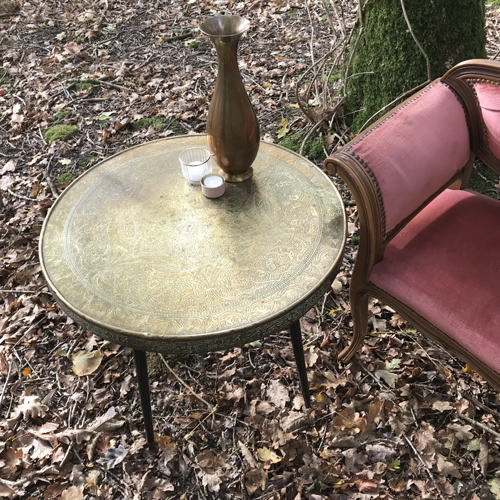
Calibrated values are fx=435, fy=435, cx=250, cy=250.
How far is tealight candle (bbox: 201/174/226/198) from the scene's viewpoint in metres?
1.63

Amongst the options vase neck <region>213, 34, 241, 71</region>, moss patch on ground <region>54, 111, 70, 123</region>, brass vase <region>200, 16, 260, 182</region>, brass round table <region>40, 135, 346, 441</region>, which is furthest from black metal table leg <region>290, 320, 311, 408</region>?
moss patch on ground <region>54, 111, 70, 123</region>

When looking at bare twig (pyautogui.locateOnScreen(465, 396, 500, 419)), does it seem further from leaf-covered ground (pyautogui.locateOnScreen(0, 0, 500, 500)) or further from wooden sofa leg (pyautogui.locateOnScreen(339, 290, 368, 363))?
wooden sofa leg (pyautogui.locateOnScreen(339, 290, 368, 363))

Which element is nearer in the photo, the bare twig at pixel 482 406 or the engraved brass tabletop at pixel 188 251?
the engraved brass tabletop at pixel 188 251

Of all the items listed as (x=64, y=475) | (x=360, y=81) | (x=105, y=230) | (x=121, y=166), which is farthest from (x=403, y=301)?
(x=360, y=81)

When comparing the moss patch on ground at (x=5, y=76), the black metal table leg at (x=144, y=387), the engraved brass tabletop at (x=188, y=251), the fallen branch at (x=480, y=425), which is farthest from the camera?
the moss patch on ground at (x=5, y=76)

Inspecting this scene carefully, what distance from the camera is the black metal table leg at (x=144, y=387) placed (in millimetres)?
1477

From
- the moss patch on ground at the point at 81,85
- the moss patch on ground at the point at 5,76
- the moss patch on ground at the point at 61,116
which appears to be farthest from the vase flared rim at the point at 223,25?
the moss patch on ground at the point at 5,76

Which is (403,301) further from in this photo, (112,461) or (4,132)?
(4,132)

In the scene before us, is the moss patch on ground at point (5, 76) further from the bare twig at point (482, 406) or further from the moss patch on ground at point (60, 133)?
the bare twig at point (482, 406)

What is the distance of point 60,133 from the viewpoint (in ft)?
11.0

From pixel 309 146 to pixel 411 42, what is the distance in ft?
2.87

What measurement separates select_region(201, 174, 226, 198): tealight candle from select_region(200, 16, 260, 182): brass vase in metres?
0.06

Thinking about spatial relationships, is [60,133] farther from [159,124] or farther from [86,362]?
[86,362]

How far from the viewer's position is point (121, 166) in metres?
1.83
